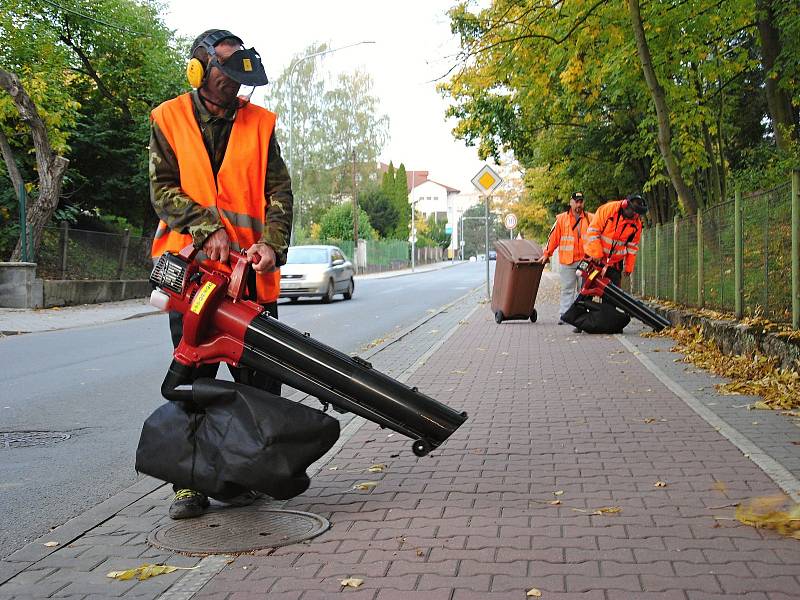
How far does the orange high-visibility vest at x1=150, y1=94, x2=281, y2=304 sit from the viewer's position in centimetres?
478

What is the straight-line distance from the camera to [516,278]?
637 inches

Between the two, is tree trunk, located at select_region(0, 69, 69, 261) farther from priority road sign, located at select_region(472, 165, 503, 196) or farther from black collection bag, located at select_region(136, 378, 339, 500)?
black collection bag, located at select_region(136, 378, 339, 500)

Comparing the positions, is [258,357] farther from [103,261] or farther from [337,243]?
[337,243]

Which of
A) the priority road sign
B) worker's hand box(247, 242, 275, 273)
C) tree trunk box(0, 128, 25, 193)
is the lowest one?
worker's hand box(247, 242, 275, 273)

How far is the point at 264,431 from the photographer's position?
14.5ft

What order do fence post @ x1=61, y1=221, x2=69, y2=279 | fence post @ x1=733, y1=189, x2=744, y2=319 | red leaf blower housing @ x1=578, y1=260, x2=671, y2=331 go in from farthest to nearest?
fence post @ x1=61, y1=221, x2=69, y2=279 < red leaf blower housing @ x1=578, y1=260, x2=671, y2=331 < fence post @ x1=733, y1=189, x2=744, y2=319

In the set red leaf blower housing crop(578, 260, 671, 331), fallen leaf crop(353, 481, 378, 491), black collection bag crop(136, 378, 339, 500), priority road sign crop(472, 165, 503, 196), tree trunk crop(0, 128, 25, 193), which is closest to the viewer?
black collection bag crop(136, 378, 339, 500)

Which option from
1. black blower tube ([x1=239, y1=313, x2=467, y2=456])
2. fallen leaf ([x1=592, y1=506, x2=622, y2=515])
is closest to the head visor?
black blower tube ([x1=239, y1=313, x2=467, y2=456])

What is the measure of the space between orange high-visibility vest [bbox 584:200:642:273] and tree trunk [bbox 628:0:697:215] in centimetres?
237

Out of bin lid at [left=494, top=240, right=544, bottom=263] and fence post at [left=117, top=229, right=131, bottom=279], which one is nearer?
bin lid at [left=494, top=240, right=544, bottom=263]

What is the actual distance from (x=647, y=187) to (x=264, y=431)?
19.6 metres

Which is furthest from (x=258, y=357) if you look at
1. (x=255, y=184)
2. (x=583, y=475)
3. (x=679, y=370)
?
(x=679, y=370)

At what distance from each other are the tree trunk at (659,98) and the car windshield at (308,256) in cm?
1166

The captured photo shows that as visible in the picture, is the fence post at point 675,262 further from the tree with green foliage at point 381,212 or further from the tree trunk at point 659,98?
the tree with green foliage at point 381,212
